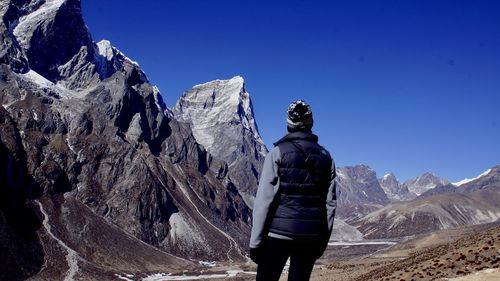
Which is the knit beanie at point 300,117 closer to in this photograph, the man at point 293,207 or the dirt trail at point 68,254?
the man at point 293,207

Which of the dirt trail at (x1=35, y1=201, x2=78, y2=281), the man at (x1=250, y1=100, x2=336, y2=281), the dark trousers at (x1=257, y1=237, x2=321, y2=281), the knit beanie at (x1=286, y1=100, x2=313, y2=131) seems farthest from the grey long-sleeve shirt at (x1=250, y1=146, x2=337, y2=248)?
the dirt trail at (x1=35, y1=201, x2=78, y2=281)

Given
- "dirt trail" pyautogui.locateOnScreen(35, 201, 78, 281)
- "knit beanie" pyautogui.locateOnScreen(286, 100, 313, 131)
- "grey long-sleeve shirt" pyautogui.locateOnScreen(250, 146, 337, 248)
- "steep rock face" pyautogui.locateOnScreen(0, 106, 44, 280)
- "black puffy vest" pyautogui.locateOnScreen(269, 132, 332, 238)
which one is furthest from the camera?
"dirt trail" pyautogui.locateOnScreen(35, 201, 78, 281)

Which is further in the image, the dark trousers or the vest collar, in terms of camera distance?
the vest collar

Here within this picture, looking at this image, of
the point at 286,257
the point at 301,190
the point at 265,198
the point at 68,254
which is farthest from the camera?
the point at 68,254

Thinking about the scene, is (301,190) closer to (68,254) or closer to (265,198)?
(265,198)

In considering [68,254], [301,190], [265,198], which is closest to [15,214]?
[68,254]

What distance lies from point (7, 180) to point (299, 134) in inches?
6112

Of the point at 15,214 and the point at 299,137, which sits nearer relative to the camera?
the point at 299,137

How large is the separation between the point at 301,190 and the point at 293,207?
305 mm

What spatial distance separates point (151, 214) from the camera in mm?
199625

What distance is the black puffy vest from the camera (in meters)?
8.60

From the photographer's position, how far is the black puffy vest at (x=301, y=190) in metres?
8.60

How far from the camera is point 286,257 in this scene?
884 centimetres

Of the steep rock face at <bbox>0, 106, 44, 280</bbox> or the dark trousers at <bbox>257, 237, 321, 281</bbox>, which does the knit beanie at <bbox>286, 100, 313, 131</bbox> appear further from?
the steep rock face at <bbox>0, 106, 44, 280</bbox>
